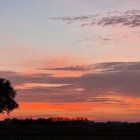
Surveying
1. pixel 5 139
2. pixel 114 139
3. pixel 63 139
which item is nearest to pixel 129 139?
pixel 114 139

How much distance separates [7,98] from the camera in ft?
443

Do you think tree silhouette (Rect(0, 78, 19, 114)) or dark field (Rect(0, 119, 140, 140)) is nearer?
dark field (Rect(0, 119, 140, 140))

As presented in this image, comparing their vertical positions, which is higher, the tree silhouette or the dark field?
the tree silhouette

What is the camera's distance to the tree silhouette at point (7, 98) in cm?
13438

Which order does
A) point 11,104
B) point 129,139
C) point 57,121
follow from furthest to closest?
1. point 57,121
2. point 11,104
3. point 129,139

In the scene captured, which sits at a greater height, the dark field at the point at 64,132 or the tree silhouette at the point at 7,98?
the tree silhouette at the point at 7,98

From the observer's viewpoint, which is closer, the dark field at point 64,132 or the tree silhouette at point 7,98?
the dark field at point 64,132

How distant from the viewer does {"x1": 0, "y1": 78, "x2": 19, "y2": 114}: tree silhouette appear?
441 ft

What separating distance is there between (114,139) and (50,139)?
7864mm

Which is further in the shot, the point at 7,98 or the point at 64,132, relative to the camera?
the point at 7,98

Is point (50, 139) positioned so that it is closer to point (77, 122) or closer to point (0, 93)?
point (0, 93)

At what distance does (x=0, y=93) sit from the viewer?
135m

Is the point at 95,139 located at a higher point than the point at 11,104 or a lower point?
lower

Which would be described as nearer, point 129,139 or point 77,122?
point 129,139
